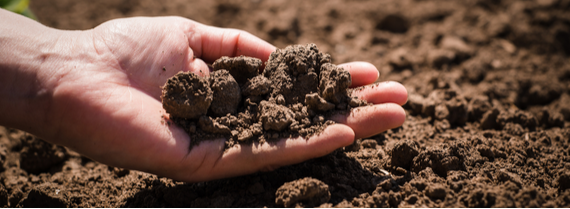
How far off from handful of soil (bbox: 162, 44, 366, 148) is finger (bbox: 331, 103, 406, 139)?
8cm

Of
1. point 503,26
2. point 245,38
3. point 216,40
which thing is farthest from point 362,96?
point 503,26

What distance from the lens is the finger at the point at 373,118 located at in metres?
2.14

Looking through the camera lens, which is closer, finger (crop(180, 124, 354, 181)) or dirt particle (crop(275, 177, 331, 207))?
dirt particle (crop(275, 177, 331, 207))

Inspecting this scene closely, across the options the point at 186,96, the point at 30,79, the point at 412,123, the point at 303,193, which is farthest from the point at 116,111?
the point at 412,123

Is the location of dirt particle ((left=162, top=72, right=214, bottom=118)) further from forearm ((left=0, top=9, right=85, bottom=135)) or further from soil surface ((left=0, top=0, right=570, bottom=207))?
forearm ((left=0, top=9, right=85, bottom=135))

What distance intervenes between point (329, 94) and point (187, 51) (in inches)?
40.9

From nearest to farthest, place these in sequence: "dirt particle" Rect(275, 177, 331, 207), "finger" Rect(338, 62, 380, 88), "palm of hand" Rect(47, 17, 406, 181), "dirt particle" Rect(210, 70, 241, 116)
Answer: "dirt particle" Rect(275, 177, 331, 207), "palm of hand" Rect(47, 17, 406, 181), "dirt particle" Rect(210, 70, 241, 116), "finger" Rect(338, 62, 380, 88)

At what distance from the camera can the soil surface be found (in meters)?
2.06

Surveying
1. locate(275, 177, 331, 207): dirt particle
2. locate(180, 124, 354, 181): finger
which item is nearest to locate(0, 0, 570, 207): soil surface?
locate(275, 177, 331, 207): dirt particle

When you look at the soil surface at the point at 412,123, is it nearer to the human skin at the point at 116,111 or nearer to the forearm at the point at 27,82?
the human skin at the point at 116,111

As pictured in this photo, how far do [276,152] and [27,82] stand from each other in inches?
58.4

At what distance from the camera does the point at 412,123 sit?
2914mm

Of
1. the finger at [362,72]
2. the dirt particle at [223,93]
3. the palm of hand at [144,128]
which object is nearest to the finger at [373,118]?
the palm of hand at [144,128]

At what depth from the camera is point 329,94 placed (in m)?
2.24
